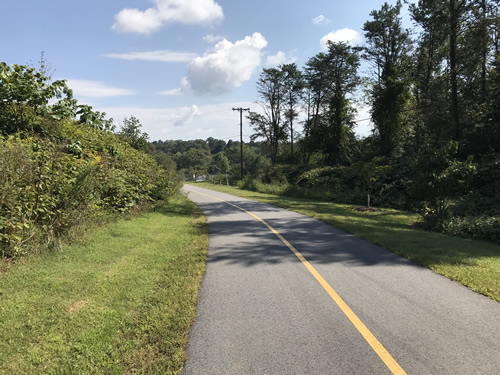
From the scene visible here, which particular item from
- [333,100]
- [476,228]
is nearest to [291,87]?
[333,100]

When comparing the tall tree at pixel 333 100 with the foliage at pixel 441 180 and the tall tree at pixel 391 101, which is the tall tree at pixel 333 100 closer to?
the tall tree at pixel 391 101

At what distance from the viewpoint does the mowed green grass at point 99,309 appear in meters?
3.35

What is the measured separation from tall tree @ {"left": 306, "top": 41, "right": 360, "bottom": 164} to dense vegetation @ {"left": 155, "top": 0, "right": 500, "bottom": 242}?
132 millimetres

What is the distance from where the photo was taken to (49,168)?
265 inches

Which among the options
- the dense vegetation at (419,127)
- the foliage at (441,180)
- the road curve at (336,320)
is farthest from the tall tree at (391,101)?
the road curve at (336,320)

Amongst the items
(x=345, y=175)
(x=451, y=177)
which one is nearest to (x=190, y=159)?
(x=345, y=175)

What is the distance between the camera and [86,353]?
346 cm

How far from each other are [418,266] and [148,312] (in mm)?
5477

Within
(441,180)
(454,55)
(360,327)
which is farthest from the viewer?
(454,55)

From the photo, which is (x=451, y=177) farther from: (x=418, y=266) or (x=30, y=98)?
(x=30, y=98)

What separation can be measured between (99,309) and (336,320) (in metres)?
3.30

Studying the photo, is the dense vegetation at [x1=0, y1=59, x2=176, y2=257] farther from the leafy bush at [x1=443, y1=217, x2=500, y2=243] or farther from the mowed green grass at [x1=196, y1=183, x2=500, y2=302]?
the leafy bush at [x1=443, y1=217, x2=500, y2=243]

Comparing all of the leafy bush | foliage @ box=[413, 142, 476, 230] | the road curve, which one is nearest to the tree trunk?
foliage @ box=[413, 142, 476, 230]

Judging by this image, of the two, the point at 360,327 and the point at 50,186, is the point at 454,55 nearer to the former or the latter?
the point at 360,327
